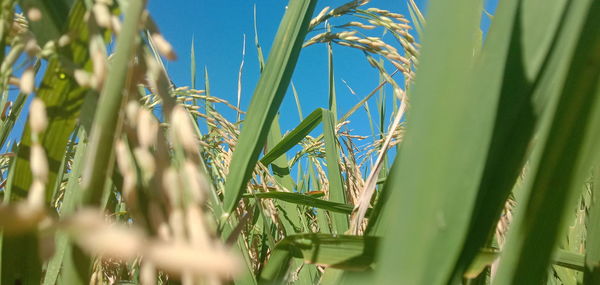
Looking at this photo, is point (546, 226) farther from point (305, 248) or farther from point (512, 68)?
point (305, 248)

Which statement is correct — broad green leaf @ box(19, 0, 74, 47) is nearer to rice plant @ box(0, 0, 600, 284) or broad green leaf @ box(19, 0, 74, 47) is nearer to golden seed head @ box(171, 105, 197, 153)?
rice plant @ box(0, 0, 600, 284)

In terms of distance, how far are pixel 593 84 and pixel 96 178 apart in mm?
378

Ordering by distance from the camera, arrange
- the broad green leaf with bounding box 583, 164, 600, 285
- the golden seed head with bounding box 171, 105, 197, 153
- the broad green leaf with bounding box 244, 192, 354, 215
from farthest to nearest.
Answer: the broad green leaf with bounding box 244, 192, 354, 215 → the broad green leaf with bounding box 583, 164, 600, 285 → the golden seed head with bounding box 171, 105, 197, 153

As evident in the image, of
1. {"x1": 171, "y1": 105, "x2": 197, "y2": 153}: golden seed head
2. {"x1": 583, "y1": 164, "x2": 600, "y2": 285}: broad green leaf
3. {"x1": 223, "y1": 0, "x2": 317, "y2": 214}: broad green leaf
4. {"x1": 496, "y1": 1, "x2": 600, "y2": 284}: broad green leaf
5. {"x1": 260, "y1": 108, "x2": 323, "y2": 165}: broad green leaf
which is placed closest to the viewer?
{"x1": 171, "y1": 105, "x2": 197, "y2": 153}: golden seed head

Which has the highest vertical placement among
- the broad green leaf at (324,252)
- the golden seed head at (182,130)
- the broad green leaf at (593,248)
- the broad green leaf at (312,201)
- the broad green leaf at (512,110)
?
the broad green leaf at (512,110)

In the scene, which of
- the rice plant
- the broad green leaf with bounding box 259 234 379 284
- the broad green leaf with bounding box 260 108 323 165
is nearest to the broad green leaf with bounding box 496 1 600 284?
the rice plant

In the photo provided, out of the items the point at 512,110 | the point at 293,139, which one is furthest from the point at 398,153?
the point at 293,139

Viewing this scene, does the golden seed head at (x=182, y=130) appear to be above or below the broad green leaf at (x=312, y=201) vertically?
above

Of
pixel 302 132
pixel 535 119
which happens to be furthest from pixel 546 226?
pixel 302 132

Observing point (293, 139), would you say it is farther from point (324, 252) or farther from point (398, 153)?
point (398, 153)

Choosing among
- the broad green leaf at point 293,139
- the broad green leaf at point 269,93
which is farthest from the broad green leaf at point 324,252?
the broad green leaf at point 293,139

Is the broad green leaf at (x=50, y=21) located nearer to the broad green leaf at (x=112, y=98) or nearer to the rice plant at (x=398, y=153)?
the rice plant at (x=398, y=153)

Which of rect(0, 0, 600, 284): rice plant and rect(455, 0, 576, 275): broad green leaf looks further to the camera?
rect(455, 0, 576, 275): broad green leaf

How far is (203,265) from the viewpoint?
166mm
